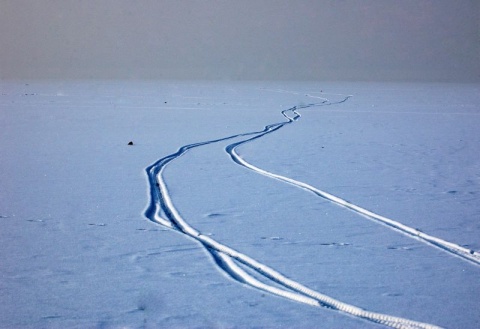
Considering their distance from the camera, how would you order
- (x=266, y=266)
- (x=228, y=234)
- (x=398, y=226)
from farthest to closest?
(x=398, y=226) < (x=228, y=234) < (x=266, y=266)

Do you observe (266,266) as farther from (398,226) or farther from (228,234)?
(398,226)

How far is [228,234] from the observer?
13.6ft

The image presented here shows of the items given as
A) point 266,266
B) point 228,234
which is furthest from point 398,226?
point 266,266

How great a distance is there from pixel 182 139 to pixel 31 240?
19.2ft

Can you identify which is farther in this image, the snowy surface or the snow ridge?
the snow ridge

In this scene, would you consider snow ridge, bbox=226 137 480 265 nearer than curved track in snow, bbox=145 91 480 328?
No

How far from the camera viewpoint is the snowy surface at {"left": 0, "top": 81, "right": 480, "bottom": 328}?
2879mm

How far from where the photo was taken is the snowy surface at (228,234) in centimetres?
288

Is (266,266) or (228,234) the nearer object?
(266,266)

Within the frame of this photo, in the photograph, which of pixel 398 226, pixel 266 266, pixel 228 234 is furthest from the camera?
pixel 398 226

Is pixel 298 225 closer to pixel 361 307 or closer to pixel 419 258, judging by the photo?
pixel 419 258

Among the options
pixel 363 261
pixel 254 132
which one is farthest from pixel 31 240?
pixel 254 132

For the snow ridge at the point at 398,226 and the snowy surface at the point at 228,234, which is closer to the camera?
the snowy surface at the point at 228,234

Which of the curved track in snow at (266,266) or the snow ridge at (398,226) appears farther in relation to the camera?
the snow ridge at (398,226)
